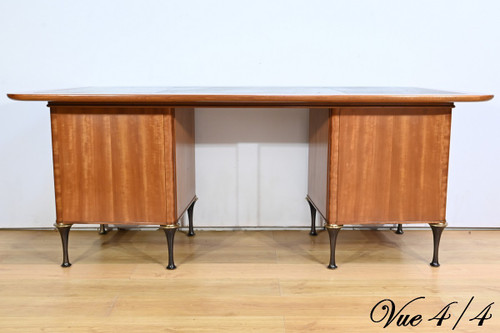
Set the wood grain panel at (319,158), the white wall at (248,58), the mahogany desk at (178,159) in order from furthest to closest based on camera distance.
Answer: the white wall at (248,58), the wood grain panel at (319,158), the mahogany desk at (178,159)

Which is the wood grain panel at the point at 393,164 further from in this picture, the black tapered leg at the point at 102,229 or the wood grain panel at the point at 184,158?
the black tapered leg at the point at 102,229

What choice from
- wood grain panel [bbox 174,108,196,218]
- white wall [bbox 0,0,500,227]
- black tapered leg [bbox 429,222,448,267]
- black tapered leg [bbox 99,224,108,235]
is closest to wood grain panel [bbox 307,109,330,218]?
white wall [bbox 0,0,500,227]

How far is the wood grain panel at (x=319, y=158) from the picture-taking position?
85.4 inches

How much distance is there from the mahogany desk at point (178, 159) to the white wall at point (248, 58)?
21.2 inches

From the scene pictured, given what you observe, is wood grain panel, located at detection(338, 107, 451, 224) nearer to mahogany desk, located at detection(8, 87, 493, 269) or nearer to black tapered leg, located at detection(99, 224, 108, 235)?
mahogany desk, located at detection(8, 87, 493, 269)

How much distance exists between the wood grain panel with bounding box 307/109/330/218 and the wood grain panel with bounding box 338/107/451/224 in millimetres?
91

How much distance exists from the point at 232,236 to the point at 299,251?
407 millimetres

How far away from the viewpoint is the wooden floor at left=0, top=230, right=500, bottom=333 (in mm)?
1735

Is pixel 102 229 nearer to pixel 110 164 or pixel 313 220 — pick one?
pixel 110 164

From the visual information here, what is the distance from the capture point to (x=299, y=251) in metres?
2.42

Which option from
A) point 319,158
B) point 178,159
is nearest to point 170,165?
point 178,159

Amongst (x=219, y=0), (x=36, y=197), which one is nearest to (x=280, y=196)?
(x=219, y=0)

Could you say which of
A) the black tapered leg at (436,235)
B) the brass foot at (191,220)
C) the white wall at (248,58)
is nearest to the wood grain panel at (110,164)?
the brass foot at (191,220)

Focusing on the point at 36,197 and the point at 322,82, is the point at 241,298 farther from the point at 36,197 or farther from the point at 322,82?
the point at 36,197
